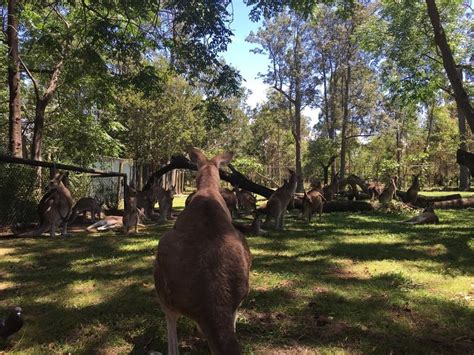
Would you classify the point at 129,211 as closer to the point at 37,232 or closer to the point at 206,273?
the point at 37,232

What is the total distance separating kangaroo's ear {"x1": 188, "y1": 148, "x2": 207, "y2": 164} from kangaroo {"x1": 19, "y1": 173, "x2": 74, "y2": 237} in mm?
7424

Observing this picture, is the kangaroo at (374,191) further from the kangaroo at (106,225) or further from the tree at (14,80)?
the tree at (14,80)

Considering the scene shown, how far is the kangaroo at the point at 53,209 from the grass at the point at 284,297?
875mm

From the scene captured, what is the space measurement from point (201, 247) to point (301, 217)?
11.8 m

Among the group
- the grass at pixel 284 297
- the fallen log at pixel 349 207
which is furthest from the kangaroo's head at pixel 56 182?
the fallen log at pixel 349 207

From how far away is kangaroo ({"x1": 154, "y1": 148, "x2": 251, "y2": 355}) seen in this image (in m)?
2.67

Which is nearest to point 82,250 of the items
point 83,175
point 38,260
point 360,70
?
point 38,260

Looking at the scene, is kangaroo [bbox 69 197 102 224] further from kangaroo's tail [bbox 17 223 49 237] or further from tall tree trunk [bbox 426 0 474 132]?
tall tree trunk [bbox 426 0 474 132]

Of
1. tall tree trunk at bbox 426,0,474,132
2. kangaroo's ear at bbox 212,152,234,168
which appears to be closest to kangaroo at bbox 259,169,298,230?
tall tree trunk at bbox 426,0,474,132

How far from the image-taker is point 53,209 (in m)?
10.8

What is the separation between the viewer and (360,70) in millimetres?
39469

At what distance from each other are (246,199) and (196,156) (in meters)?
11.5

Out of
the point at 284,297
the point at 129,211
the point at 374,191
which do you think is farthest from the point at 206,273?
the point at 374,191

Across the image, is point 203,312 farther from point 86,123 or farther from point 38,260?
point 86,123
